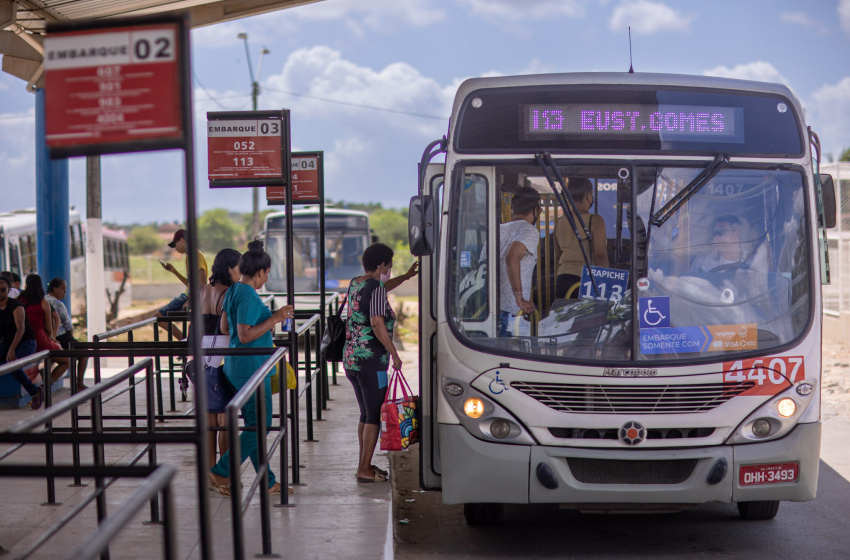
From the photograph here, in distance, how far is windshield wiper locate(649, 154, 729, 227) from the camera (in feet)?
19.2

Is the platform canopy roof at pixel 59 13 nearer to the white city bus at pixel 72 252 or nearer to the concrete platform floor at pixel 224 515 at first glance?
the white city bus at pixel 72 252

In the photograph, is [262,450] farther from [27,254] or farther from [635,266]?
[27,254]

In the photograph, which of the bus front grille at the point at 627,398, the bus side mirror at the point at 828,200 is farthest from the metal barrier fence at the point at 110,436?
the bus side mirror at the point at 828,200

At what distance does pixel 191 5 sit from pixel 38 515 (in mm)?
8936

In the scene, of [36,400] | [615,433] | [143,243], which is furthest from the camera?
[143,243]

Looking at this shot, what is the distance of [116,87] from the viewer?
10.1 feet

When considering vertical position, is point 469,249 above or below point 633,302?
above

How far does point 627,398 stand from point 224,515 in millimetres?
2565

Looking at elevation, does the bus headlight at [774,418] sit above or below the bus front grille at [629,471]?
above

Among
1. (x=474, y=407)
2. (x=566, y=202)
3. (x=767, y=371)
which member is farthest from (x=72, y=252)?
(x=767, y=371)

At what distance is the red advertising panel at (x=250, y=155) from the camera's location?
7.62 meters

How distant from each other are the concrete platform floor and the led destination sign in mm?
2651

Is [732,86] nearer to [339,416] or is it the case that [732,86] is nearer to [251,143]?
[251,143]

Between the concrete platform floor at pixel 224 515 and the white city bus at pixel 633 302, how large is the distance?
2.15 feet
